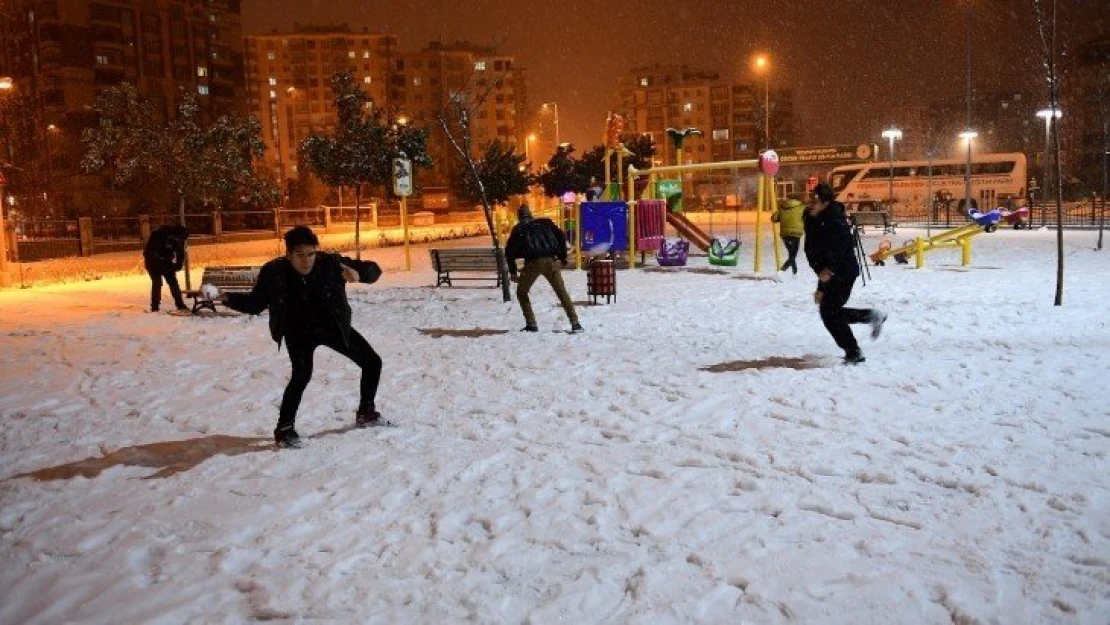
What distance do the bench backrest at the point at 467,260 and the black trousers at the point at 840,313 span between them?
8568 mm

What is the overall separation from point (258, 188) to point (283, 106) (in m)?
99.3

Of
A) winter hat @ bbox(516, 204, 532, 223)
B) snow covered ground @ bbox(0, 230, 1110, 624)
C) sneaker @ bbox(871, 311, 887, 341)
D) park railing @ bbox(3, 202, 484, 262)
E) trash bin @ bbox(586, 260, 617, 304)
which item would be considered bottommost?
snow covered ground @ bbox(0, 230, 1110, 624)

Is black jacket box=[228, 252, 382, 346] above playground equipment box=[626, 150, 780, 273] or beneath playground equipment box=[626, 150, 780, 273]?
beneath

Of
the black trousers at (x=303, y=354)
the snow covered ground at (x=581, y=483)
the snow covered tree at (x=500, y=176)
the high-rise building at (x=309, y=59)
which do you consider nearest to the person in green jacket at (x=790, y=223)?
the snow covered ground at (x=581, y=483)

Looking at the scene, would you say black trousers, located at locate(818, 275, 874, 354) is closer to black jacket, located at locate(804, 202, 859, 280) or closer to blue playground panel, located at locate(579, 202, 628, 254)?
black jacket, located at locate(804, 202, 859, 280)

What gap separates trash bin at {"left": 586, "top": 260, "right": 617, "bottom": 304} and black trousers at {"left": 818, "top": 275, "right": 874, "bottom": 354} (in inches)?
209

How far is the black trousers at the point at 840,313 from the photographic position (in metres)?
7.79

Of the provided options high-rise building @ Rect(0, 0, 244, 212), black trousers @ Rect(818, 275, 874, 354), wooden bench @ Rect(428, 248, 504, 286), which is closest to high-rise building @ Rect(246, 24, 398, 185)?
high-rise building @ Rect(0, 0, 244, 212)

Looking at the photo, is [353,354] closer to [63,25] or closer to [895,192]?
[895,192]

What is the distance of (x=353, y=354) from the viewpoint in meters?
6.18

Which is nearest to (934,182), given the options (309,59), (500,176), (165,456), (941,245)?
(500,176)

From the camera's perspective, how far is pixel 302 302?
5859 millimetres

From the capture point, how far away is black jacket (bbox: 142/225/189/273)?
13211 millimetres

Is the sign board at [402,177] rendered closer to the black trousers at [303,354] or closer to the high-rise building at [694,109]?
the black trousers at [303,354]
